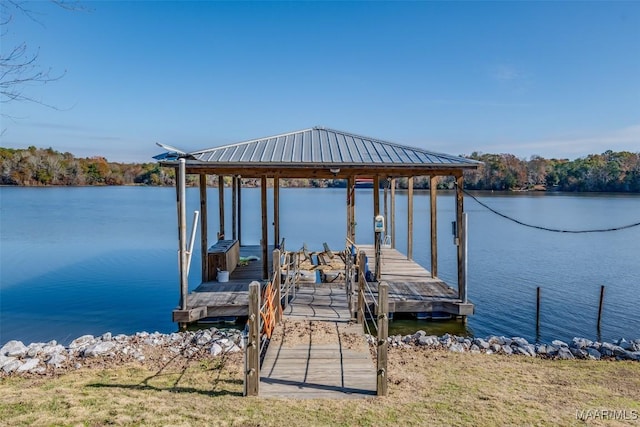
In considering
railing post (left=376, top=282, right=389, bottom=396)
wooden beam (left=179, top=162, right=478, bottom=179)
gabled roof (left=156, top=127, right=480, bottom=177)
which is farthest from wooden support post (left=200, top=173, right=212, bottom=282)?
railing post (left=376, top=282, right=389, bottom=396)

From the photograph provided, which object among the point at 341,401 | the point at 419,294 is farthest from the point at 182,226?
the point at 419,294

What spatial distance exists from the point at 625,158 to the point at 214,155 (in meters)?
73.3

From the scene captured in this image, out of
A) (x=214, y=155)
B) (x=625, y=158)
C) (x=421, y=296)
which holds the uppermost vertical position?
(x=625, y=158)

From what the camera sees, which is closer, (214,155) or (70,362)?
(70,362)

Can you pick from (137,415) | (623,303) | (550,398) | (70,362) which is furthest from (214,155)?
(623,303)

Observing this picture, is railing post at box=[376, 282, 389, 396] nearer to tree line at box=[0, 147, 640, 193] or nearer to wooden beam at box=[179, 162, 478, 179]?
wooden beam at box=[179, 162, 478, 179]

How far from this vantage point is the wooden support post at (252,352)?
181 inches

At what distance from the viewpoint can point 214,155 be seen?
31.1 feet

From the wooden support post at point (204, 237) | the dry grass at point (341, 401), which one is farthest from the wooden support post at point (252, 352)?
the wooden support post at point (204, 237)

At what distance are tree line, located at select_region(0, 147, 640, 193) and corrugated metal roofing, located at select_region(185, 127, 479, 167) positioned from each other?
44.7 metres

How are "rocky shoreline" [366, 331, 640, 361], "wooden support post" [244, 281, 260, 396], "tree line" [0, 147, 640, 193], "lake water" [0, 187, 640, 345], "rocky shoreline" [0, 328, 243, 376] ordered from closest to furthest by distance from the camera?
"wooden support post" [244, 281, 260, 396]
"rocky shoreline" [0, 328, 243, 376]
"rocky shoreline" [366, 331, 640, 361]
"lake water" [0, 187, 640, 345]
"tree line" [0, 147, 640, 193]

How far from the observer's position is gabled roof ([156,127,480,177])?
9.02 m

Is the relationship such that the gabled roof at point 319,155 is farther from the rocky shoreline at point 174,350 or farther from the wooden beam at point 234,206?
the wooden beam at point 234,206

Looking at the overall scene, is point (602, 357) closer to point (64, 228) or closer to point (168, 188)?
point (64, 228)
